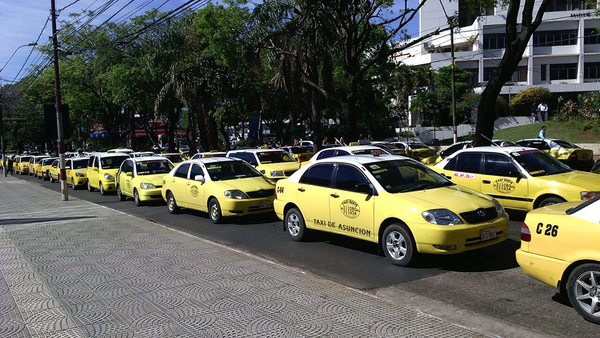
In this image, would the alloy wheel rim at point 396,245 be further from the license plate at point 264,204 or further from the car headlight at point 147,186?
the car headlight at point 147,186

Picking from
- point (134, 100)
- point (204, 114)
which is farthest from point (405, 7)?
point (134, 100)

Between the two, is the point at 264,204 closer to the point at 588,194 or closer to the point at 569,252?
the point at 588,194

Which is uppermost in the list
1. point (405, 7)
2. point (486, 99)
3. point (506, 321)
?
point (405, 7)

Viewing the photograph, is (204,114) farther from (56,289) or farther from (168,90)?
(56,289)

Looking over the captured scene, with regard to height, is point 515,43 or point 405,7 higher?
point 405,7

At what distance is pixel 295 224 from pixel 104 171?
44.0 ft

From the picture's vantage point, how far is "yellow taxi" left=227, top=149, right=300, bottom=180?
1583cm

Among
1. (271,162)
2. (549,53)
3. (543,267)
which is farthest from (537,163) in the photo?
(549,53)

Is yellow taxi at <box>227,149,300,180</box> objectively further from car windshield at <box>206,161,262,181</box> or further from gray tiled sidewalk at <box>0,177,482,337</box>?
gray tiled sidewalk at <box>0,177,482,337</box>

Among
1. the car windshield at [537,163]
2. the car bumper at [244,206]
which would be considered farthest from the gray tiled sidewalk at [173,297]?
the car windshield at [537,163]

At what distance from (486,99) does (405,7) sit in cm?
574

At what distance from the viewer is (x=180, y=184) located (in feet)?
43.3

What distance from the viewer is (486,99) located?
16578 mm

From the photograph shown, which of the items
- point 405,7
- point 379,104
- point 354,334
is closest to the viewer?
point 354,334
